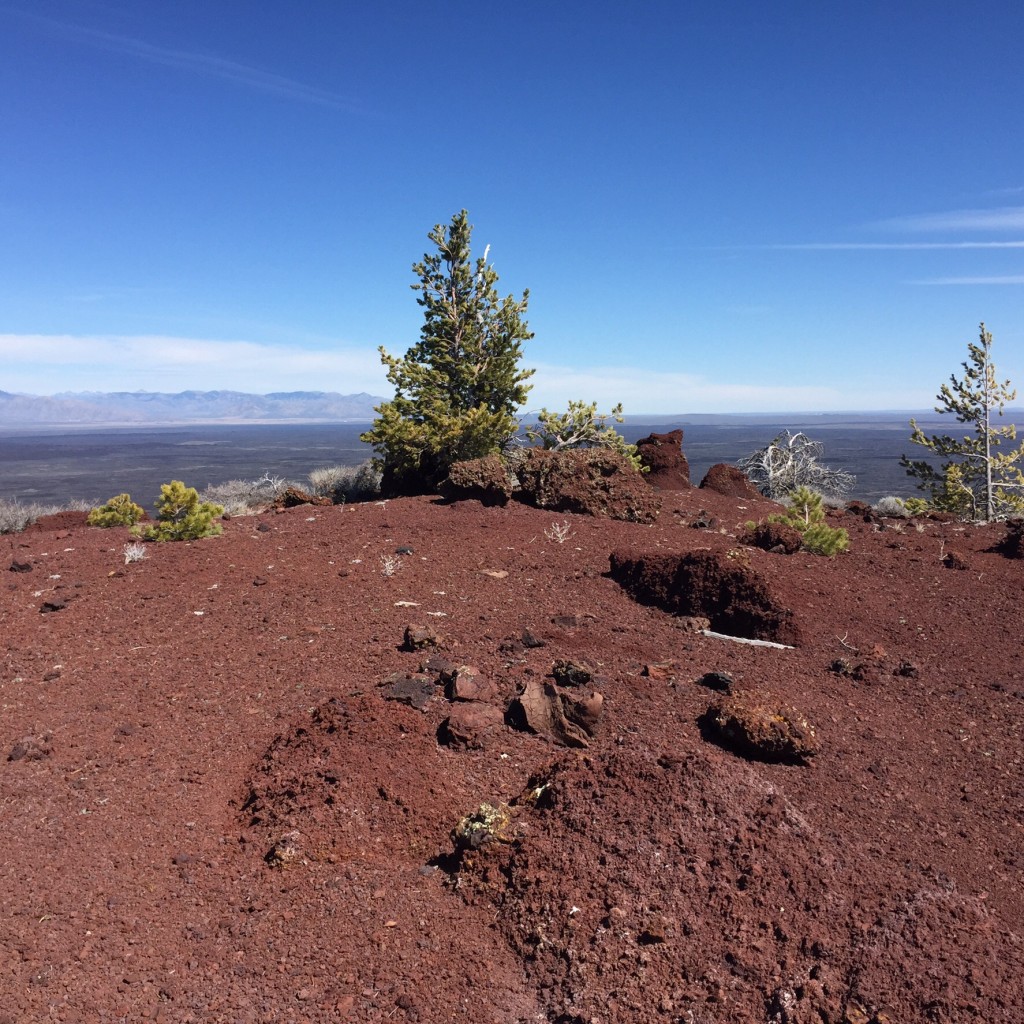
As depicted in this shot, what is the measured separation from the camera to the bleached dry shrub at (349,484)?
17453 millimetres

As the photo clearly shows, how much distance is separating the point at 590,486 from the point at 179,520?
5900 millimetres

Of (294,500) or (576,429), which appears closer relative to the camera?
(294,500)

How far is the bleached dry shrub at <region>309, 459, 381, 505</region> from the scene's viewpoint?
17453 millimetres

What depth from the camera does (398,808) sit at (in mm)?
4250

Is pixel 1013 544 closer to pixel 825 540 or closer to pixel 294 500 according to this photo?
pixel 825 540

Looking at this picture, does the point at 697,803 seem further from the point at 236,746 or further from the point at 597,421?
the point at 597,421

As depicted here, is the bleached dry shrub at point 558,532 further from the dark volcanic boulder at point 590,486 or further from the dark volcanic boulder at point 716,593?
the dark volcanic boulder at point 716,593

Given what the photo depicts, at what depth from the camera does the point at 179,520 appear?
10.2m

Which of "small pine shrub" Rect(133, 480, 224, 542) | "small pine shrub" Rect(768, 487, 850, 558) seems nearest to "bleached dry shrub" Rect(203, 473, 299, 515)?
"small pine shrub" Rect(133, 480, 224, 542)

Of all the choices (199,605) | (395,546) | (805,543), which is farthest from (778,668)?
(199,605)

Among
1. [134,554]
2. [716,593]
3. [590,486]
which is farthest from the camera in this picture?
[590,486]

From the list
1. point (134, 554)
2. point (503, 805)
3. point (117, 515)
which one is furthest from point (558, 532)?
point (117, 515)

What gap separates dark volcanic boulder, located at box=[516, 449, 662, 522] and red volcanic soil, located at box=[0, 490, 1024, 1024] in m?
3.56

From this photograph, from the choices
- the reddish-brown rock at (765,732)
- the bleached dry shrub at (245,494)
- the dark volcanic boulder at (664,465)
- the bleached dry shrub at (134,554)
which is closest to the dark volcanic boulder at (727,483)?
the dark volcanic boulder at (664,465)
